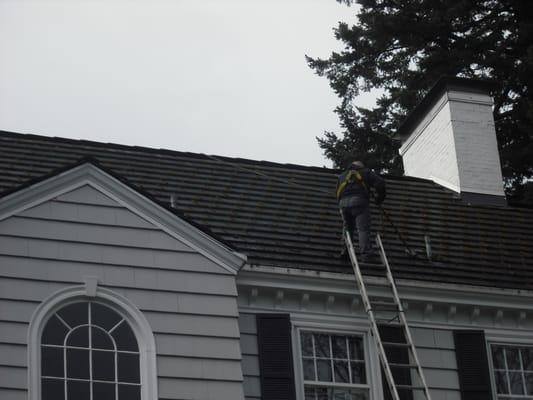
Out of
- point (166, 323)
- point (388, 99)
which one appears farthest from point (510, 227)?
point (388, 99)

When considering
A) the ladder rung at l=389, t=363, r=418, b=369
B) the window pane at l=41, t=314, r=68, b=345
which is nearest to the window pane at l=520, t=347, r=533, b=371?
the ladder rung at l=389, t=363, r=418, b=369

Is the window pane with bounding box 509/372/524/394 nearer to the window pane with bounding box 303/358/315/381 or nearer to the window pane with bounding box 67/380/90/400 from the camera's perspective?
the window pane with bounding box 303/358/315/381

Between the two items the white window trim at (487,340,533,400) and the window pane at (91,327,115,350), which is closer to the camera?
the window pane at (91,327,115,350)

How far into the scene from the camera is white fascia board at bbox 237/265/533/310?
51.6 feet

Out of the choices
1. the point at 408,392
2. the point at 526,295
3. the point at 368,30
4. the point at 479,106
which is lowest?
the point at 408,392

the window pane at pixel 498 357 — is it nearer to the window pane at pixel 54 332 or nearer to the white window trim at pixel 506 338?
the white window trim at pixel 506 338

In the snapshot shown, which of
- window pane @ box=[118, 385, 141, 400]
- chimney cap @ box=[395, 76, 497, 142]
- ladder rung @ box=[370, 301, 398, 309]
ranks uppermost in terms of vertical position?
chimney cap @ box=[395, 76, 497, 142]

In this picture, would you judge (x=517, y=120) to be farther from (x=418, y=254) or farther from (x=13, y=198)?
(x=13, y=198)

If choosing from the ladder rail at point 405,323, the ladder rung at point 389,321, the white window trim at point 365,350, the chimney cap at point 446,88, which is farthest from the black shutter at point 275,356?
the chimney cap at point 446,88

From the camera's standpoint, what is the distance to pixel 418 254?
17688mm

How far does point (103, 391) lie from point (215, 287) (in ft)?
5.76

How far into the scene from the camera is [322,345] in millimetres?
15844

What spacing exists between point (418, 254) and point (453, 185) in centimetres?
352

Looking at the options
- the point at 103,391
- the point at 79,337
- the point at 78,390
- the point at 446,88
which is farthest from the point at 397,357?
the point at 446,88
